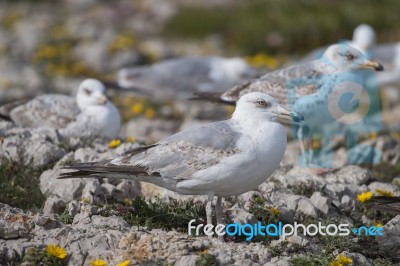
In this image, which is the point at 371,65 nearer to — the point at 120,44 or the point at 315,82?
the point at 315,82

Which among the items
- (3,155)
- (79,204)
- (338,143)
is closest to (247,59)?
(338,143)

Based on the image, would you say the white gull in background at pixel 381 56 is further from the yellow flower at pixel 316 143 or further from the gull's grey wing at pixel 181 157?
the gull's grey wing at pixel 181 157

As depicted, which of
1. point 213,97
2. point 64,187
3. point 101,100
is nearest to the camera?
point 64,187

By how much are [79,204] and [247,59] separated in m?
9.81

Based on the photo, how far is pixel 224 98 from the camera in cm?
915

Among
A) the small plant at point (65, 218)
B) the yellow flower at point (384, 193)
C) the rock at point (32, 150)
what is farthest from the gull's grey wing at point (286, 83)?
the small plant at point (65, 218)

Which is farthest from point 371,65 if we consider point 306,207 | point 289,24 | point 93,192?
point 289,24

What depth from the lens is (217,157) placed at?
6062 millimetres

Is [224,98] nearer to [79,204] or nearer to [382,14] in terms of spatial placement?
[79,204]

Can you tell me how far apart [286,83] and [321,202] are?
2049 millimetres

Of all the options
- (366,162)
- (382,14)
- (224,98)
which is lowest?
(366,162)

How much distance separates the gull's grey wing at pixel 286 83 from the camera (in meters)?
8.53

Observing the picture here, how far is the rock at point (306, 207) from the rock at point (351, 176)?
3.13ft

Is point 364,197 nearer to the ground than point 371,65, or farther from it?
nearer to the ground
